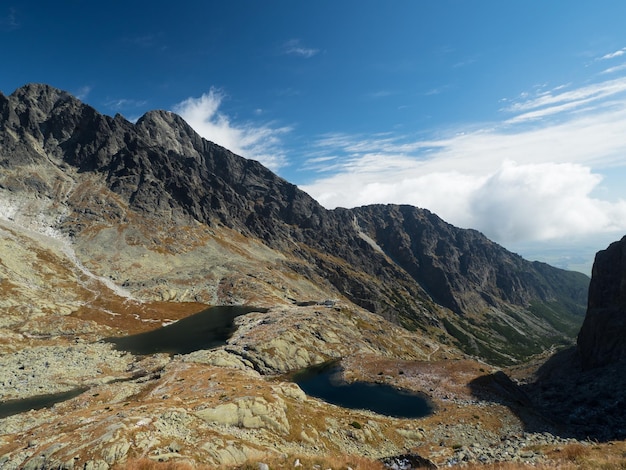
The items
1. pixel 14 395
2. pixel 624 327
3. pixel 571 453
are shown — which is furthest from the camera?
pixel 624 327

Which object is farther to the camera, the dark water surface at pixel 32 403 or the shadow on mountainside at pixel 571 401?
the shadow on mountainside at pixel 571 401

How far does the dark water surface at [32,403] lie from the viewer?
169 ft

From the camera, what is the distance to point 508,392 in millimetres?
74000

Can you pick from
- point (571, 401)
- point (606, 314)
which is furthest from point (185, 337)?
point (606, 314)

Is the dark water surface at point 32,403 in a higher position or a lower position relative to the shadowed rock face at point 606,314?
lower

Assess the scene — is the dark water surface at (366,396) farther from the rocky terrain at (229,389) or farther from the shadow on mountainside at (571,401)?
the shadow on mountainside at (571,401)

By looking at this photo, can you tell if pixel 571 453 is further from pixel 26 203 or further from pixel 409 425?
pixel 26 203

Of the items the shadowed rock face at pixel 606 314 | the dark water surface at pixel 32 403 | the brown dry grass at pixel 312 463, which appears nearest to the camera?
the brown dry grass at pixel 312 463

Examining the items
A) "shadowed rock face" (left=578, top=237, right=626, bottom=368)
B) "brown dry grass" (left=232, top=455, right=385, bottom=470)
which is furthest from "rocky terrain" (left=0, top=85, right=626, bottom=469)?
"shadowed rock face" (left=578, top=237, right=626, bottom=368)

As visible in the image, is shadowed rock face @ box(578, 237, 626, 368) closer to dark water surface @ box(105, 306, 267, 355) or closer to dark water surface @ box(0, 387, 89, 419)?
dark water surface @ box(105, 306, 267, 355)

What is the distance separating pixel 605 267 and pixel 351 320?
94.2 meters

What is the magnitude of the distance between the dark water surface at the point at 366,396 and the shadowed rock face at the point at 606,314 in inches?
2591

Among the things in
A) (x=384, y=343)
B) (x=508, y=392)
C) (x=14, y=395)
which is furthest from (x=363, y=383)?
(x=14, y=395)

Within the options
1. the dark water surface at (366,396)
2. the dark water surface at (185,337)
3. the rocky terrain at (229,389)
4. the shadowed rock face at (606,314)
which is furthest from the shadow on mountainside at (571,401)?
the dark water surface at (185,337)
